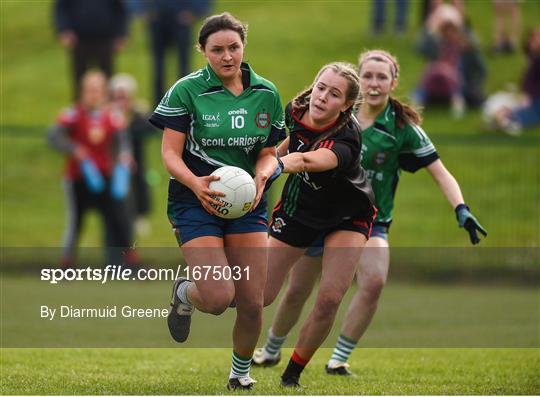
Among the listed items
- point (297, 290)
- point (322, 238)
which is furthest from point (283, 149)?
point (297, 290)

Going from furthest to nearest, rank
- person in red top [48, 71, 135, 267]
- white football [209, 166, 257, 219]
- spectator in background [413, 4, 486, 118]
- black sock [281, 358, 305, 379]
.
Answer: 1. spectator in background [413, 4, 486, 118]
2. person in red top [48, 71, 135, 267]
3. black sock [281, 358, 305, 379]
4. white football [209, 166, 257, 219]

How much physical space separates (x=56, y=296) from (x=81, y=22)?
22.0 feet

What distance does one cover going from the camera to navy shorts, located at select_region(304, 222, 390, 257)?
309 inches

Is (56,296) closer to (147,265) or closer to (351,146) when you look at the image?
(147,265)

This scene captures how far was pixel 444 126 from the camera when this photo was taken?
66.9 ft

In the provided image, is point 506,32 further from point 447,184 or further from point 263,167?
point 263,167

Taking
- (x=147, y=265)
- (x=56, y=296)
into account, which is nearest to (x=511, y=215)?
(x=147, y=265)

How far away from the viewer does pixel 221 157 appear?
709cm

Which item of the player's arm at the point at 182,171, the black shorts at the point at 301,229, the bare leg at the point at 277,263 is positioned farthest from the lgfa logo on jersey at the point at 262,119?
the bare leg at the point at 277,263

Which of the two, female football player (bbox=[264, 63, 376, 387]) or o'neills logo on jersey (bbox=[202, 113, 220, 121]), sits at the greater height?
o'neills logo on jersey (bbox=[202, 113, 220, 121])

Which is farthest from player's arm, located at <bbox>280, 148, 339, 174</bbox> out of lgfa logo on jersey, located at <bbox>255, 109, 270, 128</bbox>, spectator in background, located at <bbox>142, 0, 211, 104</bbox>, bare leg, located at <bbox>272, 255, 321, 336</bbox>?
spectator in background, located at <bbox>142, 0, 211, 104</bbox>

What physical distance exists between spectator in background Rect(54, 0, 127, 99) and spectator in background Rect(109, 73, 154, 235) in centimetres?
119

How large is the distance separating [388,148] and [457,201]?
27.1 inches

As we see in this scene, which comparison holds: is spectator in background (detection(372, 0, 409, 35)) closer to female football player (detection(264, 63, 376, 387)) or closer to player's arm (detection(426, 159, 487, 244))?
player's arm (detection(426, 159, 487, 244))
